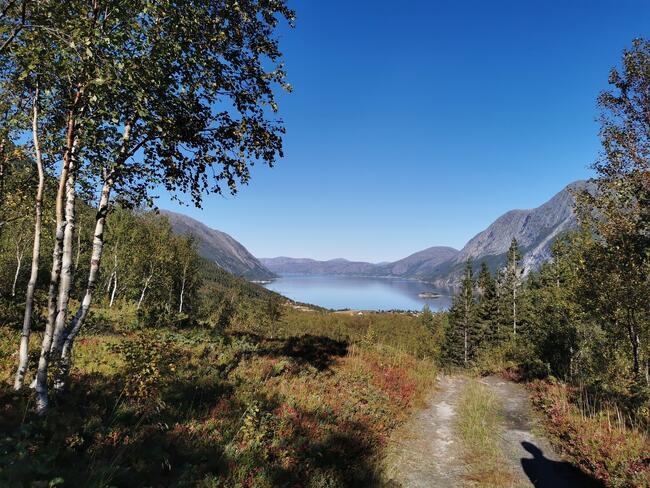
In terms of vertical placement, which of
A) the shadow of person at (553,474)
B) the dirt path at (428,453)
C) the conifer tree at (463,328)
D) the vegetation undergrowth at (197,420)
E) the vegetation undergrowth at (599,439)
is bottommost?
the conifer tree at (463,328)

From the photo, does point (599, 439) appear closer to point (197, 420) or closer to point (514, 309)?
point (197, 420)

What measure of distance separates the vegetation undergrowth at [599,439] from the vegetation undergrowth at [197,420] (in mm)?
5202

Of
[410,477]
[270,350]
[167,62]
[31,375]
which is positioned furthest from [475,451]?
[167,62]

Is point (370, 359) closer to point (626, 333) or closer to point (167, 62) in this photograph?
point (626, 333)

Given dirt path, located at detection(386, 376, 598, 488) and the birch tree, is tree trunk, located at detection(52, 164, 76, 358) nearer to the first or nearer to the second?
the birch tree

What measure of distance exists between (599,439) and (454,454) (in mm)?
4236

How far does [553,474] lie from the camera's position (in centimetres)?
935

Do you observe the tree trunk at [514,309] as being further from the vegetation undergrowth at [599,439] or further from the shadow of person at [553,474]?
the shadow of person at [553,474]

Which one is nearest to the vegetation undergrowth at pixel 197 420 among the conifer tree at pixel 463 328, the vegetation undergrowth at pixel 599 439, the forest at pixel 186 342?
the forest at pixel 186 342

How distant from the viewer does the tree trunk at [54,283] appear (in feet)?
22.0

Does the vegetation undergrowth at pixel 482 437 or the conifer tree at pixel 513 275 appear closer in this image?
the vegetation undergrowth at pixel 482 437

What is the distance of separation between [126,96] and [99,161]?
1.75m

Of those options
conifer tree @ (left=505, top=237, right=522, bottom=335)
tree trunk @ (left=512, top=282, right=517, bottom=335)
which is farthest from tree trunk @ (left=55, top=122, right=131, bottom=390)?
conifer tree @ (left=505, top=237, right=522, bottom=335)

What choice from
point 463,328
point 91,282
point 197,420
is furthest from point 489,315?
point 91,282
